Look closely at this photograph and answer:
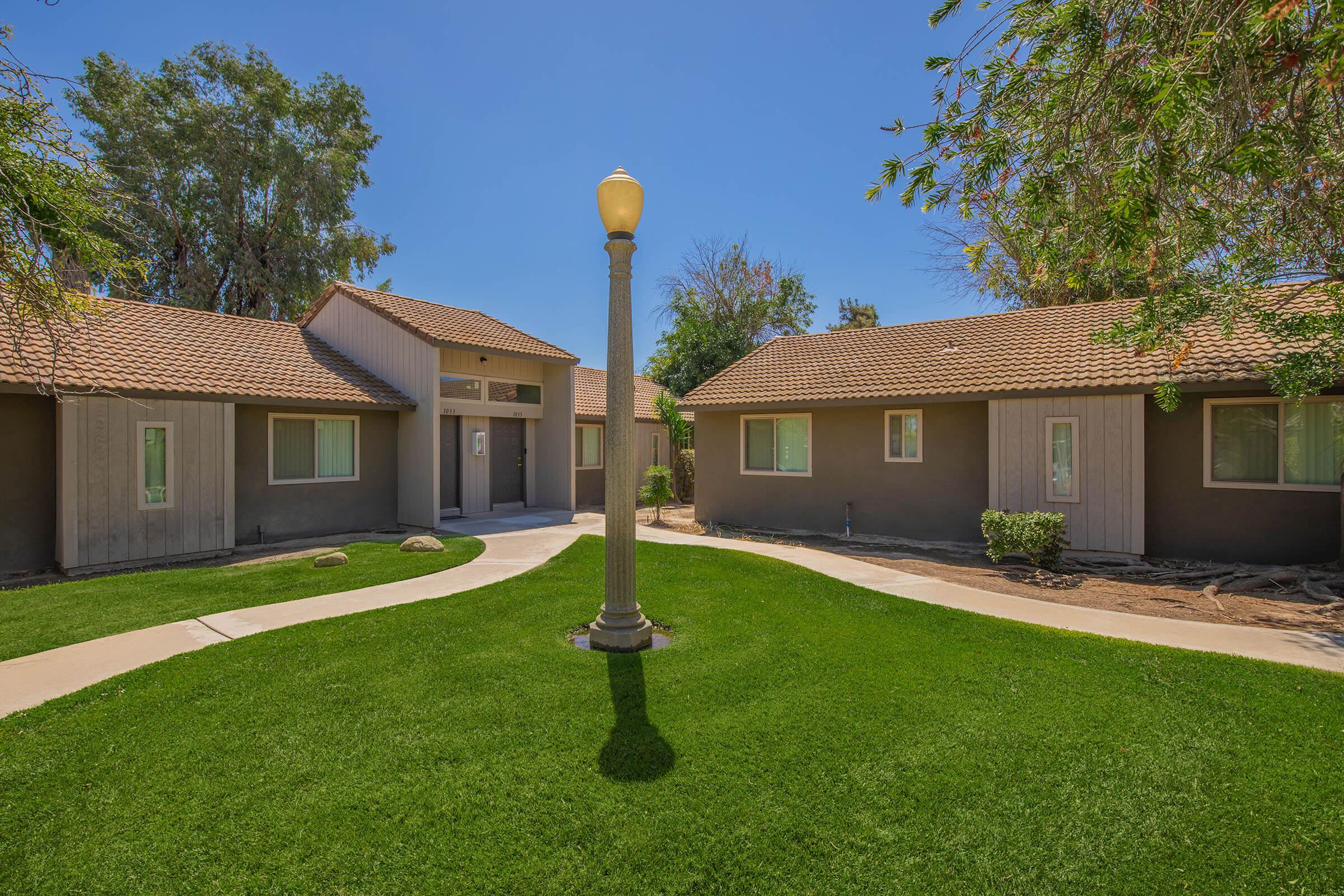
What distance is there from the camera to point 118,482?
9578 mm

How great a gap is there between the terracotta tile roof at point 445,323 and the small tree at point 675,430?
16.2 ft

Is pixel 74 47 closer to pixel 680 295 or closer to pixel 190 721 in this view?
pixel 190 721

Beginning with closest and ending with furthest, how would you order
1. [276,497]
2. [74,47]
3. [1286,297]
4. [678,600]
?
1. [678,600]
2. [1286,297]
3. [74,47]
4. [276,497]

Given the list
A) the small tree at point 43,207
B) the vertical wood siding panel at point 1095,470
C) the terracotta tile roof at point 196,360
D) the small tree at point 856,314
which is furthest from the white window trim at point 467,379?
the small tree at point 856,314

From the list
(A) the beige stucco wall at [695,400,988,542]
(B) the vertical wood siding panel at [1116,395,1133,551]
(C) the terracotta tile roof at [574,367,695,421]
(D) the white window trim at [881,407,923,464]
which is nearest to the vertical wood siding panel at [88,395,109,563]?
(C) the terracotta tile roof at [574,367,695,421]

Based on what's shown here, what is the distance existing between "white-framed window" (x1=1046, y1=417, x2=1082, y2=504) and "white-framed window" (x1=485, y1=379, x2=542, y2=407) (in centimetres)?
1146

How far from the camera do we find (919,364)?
515 inches

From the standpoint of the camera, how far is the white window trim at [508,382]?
1541cm

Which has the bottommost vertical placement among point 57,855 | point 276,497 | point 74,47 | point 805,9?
point 57,855

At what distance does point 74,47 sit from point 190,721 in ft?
38.3

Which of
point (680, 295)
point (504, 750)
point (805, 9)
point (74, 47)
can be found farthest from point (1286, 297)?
point (680, 295)

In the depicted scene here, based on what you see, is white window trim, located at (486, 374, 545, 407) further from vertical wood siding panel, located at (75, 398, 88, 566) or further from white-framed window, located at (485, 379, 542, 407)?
vertical wood siding panel, located at (75, 398, 88, 566)

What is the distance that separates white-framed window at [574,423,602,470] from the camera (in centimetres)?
1875

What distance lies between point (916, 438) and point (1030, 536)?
327 centimetres
